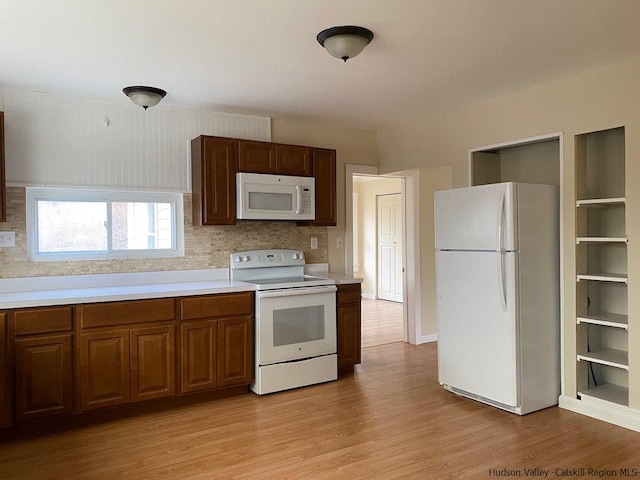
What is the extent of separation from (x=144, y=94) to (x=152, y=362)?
1.81 metres

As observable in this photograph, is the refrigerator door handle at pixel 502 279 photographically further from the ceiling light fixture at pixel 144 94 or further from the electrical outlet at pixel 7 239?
the electrical outlet at pixel 7 239

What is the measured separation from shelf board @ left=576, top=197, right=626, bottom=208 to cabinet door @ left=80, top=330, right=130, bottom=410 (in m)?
3.09

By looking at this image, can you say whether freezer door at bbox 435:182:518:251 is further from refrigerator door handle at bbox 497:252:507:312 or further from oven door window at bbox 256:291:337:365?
oven door window at bbox 256:291:337:365

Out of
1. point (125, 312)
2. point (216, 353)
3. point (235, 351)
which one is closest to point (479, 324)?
point (235, 351)

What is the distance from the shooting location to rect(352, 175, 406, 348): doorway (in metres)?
8.45

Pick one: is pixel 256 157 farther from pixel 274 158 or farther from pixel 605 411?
pixel 605 411

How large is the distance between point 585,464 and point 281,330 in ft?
6.99

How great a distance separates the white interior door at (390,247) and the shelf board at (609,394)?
195 inches

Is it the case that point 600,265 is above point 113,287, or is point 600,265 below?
above

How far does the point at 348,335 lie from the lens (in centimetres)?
433

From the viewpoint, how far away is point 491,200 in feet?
11.2

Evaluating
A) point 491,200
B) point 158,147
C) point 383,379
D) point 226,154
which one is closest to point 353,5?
point 491,200

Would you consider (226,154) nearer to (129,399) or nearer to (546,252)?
(129,399)

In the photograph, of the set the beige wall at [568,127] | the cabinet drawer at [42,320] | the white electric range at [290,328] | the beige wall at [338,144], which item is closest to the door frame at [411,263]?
the beige wall at [338,144]
